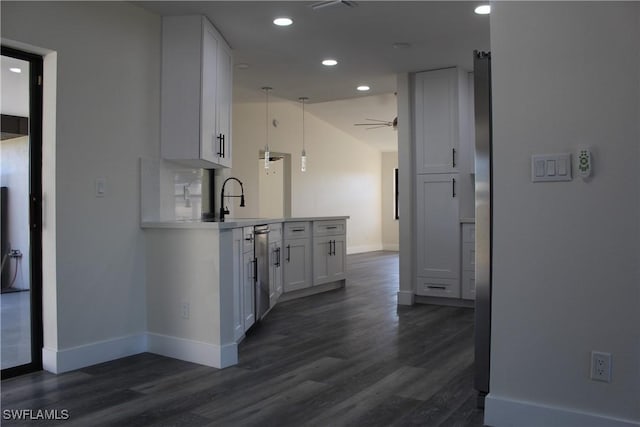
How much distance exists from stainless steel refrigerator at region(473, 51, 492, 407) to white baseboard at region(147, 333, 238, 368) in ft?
4.95

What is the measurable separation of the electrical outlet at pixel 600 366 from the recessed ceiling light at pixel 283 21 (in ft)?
9.83

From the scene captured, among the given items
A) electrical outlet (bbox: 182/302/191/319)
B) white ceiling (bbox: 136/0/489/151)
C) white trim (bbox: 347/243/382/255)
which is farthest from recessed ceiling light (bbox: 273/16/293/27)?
white trim (bbox: 347/243/382/255)

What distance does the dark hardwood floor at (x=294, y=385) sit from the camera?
2.40 meters

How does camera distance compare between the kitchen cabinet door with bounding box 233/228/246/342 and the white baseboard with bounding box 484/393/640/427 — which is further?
the kitchen cabinet door with bounding box 233/228/246/342

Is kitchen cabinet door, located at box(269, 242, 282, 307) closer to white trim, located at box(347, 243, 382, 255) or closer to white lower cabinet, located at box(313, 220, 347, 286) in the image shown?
white lower cabinet, located at box(313, 220, 347, 286)

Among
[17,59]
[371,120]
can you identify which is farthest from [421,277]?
[371,120]

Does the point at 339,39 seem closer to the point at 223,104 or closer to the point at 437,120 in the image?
the point at 223,104

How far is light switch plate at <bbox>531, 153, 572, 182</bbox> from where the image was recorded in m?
2.11

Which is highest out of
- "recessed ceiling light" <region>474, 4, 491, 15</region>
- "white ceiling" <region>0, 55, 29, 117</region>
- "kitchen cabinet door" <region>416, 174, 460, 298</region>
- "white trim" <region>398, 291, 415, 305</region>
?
"recessed ceiling light" <region>474, 4, 491, 15</region>

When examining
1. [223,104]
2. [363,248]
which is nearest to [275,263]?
[223,104]

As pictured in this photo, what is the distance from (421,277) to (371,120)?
532 cm

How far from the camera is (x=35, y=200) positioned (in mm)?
3109

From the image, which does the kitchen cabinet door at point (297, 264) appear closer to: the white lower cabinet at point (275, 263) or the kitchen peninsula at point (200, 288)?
the white lower cabinet at point (275, 263)

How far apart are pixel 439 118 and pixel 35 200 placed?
3719mm
